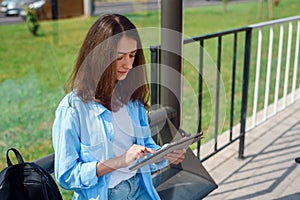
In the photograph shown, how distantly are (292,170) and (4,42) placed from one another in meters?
9.76

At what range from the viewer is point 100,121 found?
134cm

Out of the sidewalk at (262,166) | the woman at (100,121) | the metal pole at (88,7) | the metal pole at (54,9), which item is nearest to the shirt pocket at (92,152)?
the woman at (100,121)

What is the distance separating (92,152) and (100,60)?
304mm

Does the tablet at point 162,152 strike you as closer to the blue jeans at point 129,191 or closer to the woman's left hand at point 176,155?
the woman's left hand at point 176,155

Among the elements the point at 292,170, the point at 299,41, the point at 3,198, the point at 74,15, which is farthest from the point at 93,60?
the point at 74,15

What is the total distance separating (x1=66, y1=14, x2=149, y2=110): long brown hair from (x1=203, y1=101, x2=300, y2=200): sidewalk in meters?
1.33

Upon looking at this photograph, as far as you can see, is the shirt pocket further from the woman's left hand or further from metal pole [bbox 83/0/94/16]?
metal pole [bbox 83/0/94/16]

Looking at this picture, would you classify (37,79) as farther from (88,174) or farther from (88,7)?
(88,7)

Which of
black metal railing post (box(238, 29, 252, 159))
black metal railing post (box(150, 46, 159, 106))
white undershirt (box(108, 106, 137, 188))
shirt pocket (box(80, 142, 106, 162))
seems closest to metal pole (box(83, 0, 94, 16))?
black metal railing post (box(238, 29, 252, 159))

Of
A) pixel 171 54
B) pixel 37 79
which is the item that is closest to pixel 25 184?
pixel 171 54

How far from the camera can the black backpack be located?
3.54 ft

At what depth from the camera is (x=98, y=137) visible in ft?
4.36

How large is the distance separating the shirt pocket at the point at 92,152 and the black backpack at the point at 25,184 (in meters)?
0.18

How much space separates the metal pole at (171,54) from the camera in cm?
189
